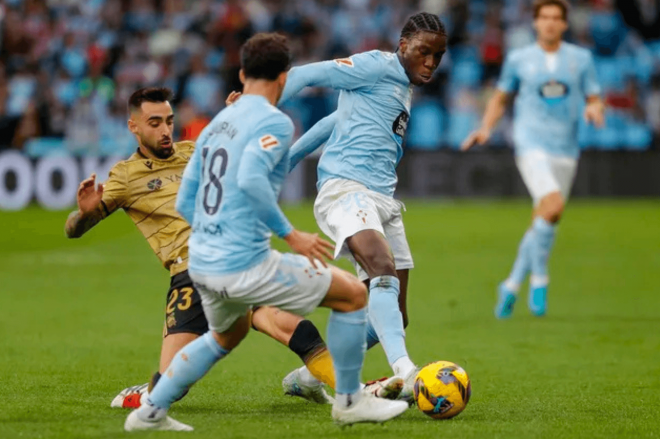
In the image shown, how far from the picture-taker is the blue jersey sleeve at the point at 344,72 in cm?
713

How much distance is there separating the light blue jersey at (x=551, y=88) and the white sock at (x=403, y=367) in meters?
5.31

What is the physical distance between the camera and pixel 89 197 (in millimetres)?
6820

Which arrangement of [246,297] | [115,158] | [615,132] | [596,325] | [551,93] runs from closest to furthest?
[246,297], [596,325], [551,93], [115,158], [615,132]

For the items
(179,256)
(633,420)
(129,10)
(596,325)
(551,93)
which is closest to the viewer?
(633,420)

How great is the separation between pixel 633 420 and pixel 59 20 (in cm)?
2149

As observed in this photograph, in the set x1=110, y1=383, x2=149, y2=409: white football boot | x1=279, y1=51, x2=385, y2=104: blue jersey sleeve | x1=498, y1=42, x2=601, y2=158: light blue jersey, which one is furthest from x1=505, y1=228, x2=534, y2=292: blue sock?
x1=110, y1=383, x2=149, y2=409: white football boot

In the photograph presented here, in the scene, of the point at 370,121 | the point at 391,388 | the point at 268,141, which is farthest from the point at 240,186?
the point at 370,121

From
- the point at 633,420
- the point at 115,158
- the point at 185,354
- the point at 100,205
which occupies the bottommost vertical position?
the point at 115,158

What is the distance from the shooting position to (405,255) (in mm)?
7684

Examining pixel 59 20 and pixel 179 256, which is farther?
pixel 59 20

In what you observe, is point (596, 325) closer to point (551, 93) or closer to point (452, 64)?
point (551, 93)

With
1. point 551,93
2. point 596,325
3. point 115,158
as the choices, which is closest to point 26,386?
point 596,325

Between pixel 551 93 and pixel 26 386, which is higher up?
pixel 551 93

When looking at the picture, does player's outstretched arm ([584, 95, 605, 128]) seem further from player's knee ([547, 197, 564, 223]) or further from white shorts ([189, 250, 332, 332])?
white shorts ([189, 250, 332, 332])
